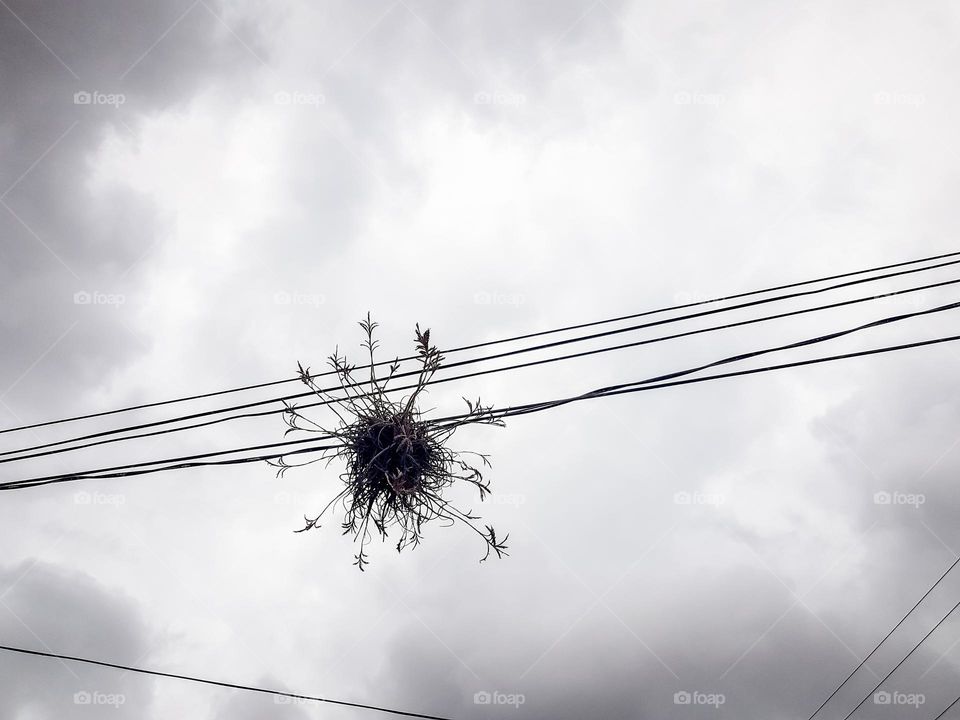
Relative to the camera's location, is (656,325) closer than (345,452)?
No

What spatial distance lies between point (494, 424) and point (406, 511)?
52 centimetres

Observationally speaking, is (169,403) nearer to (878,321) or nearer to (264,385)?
(264,385)

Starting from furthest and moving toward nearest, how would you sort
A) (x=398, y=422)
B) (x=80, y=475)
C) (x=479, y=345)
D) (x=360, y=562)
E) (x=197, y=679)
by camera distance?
(x=197, y=679)
(x=479, y=345)
(x=80, y=475)
(x=360, y=562)
(x=398, y=422)

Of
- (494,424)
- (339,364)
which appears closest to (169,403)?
(339,364)

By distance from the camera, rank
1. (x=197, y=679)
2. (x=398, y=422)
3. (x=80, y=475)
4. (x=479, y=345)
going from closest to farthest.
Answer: (x=398, y=422) < (x=80, y=475) < (x=479, y=345) < (x=197, y=679)

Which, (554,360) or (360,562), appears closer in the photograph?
(360,562)

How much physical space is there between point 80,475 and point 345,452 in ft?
5.10

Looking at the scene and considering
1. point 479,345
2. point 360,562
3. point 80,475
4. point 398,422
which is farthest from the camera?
point 479,345

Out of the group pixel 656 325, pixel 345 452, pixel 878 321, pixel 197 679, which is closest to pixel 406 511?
pixel 345 452

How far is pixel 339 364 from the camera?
8.49 ft

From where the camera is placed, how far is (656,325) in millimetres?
3209

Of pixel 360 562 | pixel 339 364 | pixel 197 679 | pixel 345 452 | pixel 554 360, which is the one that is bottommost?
pixel 197 679

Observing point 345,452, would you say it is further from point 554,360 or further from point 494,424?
point 554,360

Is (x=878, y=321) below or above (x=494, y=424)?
above
